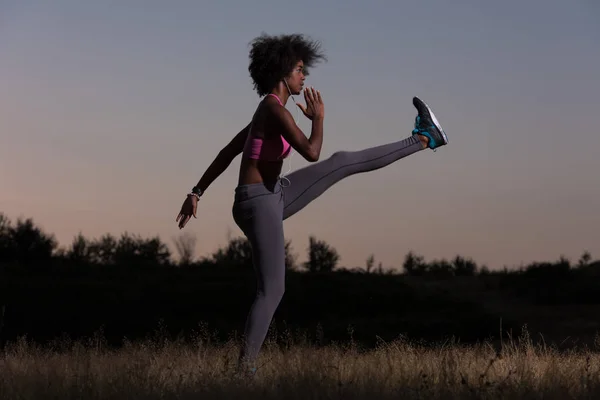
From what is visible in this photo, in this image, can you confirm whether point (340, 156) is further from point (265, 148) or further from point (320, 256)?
point (320, 256)

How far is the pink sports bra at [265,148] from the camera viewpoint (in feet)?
19.2

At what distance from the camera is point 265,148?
586 centimetres

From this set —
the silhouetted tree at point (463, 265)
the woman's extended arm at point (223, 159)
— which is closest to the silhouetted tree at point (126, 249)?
the silhouetted tree at point (463, 265)

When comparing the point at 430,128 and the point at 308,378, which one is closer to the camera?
the point at 308,378

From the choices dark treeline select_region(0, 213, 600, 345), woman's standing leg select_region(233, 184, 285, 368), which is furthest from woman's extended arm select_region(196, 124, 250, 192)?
dark treeline select_region(0, 213, 600, 345)

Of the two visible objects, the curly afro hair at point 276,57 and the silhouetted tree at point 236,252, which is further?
the silhouetted tree at point 236,252

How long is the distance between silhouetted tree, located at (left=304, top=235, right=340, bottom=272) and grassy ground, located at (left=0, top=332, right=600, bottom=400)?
11.6m

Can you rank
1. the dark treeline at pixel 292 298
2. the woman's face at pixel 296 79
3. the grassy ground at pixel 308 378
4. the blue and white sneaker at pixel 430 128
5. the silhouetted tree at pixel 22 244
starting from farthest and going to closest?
the silhouetted tree at pixel 22 244 < the dark treeline at pixel 292 298 < the blue and white sneaker at pixel 430 128 < the woman's face at pixel 296 79 < the grassy ground at pixel 308 378

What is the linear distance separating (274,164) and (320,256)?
14.2 m

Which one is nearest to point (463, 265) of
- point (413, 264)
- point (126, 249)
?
point (413, 264)

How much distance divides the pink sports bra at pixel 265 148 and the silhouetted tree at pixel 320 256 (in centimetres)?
1361

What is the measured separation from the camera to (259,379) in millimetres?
5922

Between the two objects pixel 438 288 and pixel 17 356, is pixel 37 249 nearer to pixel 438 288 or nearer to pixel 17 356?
pixel 438 288

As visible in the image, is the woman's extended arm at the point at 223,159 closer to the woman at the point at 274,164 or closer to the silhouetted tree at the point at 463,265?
the woman at the point at 274,164
